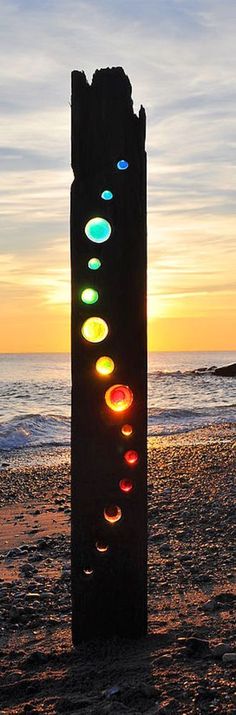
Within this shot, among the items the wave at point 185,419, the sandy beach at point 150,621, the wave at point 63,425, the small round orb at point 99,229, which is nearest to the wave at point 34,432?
the wave at point 63,425

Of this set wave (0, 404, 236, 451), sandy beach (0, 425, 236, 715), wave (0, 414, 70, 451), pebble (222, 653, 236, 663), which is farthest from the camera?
wave (0, 404, 236, 451)

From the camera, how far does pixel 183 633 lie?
177 inches

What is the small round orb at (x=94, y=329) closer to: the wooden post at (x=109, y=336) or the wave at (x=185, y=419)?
the wooden post at (x=109, y=336)

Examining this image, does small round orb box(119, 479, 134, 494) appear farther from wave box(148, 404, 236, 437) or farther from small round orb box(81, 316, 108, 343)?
wave box(148, 404, 236, 437)

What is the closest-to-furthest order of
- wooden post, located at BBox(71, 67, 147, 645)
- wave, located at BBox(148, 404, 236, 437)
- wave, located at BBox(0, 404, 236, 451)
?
wooden post, located at BBox(71, 67, 147, 645) → wave, located at BBox(0, 404, 236, 451) → wave, located at BBox(148, 404, 236, 437)

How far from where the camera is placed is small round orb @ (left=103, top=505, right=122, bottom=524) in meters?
4.40

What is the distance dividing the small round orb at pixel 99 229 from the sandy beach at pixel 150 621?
8.49 ft

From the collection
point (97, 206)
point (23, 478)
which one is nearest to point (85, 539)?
point (97, 206)

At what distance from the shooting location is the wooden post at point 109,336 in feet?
14.3

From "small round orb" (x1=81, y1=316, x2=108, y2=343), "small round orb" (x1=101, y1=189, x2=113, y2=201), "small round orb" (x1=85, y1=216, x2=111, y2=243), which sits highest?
"small round orb" (x1=101, y1=189, x2=113, y2=201)

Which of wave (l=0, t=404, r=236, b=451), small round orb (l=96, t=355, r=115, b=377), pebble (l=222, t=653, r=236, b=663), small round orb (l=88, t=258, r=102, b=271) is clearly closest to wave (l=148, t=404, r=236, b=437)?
wave (l=0, t=404, r=236, b=451)

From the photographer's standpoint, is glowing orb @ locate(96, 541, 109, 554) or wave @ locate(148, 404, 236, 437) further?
wave @ locate(148, 404, 236, 437)

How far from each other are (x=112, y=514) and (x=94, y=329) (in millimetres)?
1203

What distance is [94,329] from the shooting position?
4.43 m
